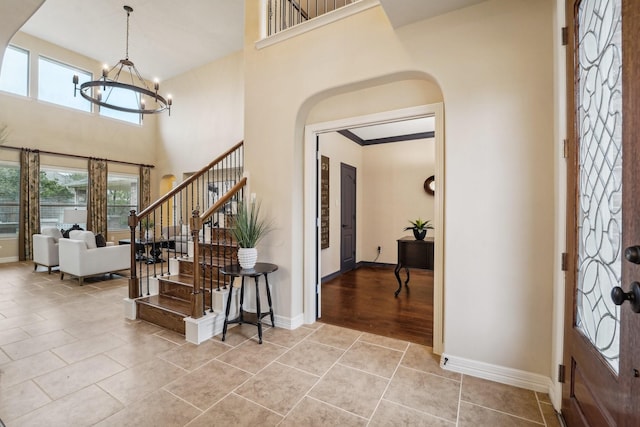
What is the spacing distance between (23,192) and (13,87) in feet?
7.95

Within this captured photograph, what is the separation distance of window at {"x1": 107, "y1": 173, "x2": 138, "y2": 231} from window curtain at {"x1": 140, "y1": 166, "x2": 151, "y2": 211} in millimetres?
198

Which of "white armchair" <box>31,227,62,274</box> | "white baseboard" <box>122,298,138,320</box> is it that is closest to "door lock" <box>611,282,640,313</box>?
"white baseboard" <box>122,298,138,320</box>

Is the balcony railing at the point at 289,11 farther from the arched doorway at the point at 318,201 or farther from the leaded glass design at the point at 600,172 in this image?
the leaded glass design at the point at 600,172

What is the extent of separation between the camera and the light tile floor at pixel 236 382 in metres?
1.82

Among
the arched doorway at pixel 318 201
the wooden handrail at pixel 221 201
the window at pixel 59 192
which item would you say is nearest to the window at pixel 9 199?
the window at pixel 59 192

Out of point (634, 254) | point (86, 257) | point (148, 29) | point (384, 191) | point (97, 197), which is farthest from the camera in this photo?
point (97, 197)

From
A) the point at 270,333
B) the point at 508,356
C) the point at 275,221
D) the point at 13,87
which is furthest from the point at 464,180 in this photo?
the point at 13,87

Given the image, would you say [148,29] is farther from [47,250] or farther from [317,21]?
[317,21]

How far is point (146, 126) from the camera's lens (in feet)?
30.3

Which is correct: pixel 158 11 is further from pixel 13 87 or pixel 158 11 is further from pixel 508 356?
pixel 508 356

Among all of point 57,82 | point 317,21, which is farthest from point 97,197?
point 317,21

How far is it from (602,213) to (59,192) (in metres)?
10.1

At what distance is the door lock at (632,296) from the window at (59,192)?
9.34 metres

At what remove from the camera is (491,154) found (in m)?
2.21
